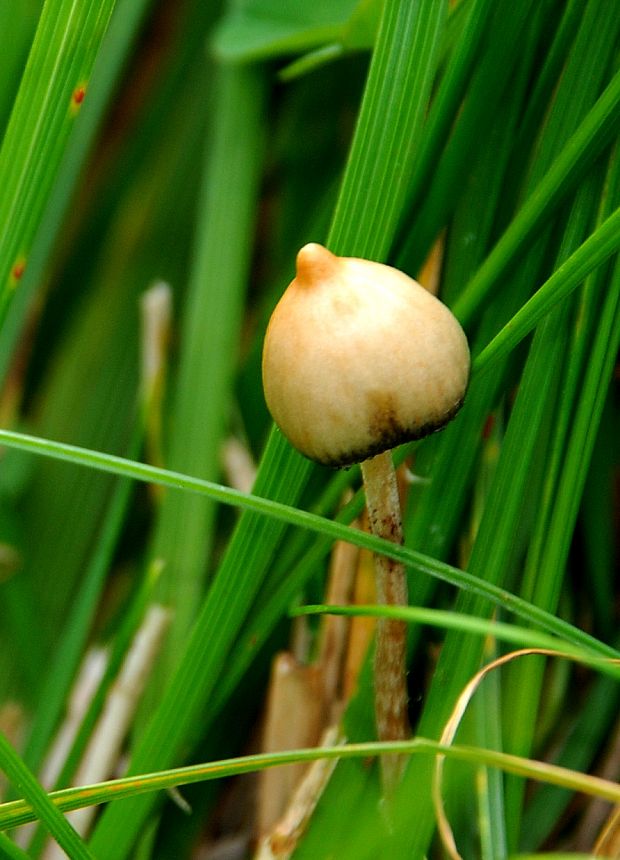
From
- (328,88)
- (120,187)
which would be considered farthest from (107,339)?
(328,88)

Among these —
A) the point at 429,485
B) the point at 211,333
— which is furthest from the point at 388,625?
the point at 211,333

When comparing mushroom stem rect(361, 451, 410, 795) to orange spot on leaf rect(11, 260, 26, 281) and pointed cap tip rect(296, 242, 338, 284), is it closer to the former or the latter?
pointed cap tip rect(296, 242, 338, 284)

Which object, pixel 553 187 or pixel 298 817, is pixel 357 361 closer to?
pixel 553 187

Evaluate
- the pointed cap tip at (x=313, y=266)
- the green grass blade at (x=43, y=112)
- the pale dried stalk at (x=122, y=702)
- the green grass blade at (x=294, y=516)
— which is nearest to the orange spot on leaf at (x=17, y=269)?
the green grass blade at (x=43, y=112)

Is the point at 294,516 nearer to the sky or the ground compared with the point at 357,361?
nearer to the ground

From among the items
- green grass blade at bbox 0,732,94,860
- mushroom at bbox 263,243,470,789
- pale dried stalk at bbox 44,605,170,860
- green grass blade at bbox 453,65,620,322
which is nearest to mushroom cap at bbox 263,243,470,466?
mushroom at bbox 263,243,470,789

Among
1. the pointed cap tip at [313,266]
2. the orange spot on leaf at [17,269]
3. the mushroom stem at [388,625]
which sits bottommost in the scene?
the mushroom stem at [388,625]

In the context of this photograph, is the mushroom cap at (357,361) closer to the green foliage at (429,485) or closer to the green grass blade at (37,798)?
the green foliage at (429,485)

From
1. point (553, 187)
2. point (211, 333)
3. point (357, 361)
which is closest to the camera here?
point (357, 361)
